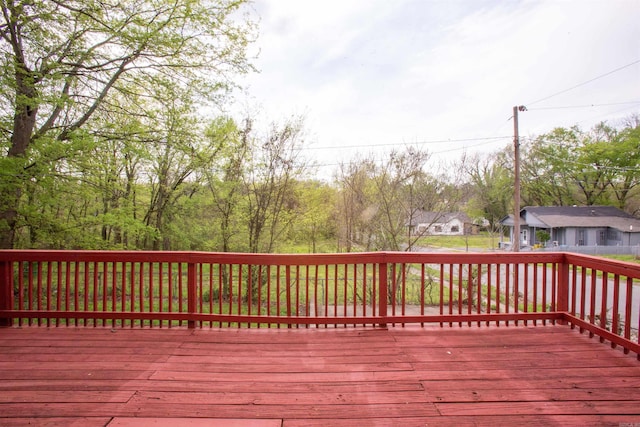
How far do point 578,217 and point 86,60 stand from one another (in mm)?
12587

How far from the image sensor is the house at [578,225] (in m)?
6.24

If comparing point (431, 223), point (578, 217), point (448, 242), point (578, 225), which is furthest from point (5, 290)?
point (578, 217)

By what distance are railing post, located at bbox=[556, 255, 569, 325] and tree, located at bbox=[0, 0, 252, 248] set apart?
6.27m

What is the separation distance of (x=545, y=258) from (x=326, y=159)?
5.36 meters

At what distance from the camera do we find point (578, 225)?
7793 millimetres

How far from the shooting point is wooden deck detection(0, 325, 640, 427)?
1.59m

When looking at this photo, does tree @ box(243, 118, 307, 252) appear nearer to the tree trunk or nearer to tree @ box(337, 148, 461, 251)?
tree @ box(337, 148, 461, 251)

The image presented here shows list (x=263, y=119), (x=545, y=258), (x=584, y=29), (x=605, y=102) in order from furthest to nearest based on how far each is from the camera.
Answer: (x=263, y=119) < (x=605, y=102) < (x=584, y=29) < (x=545, y=258)

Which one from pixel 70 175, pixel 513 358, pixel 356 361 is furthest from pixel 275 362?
pixel 70 175

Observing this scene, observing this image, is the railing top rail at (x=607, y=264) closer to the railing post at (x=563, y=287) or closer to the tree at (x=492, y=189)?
the railing post at (x=563, y=287)

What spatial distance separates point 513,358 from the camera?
2293mm

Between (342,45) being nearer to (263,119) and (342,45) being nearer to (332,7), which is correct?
(332,7)

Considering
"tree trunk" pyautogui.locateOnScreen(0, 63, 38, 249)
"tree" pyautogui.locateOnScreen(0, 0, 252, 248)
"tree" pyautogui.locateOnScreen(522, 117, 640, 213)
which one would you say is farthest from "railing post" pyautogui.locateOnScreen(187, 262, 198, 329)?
"tree" pyautogui.locateOnScreen(522, 117, 640, 213)

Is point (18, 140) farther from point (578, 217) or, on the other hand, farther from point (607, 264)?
point (578, 217)
